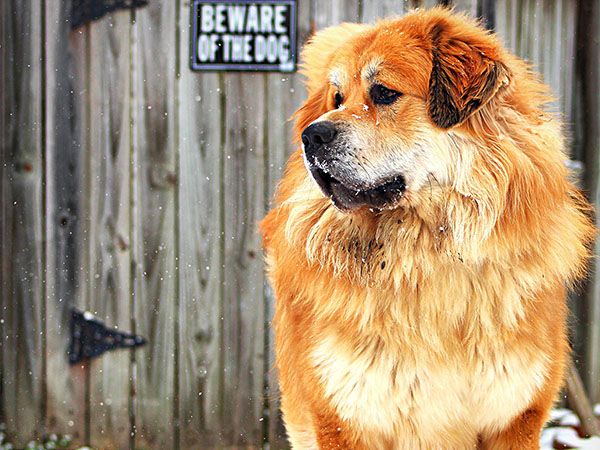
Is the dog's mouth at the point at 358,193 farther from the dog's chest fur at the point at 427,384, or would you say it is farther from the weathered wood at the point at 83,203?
the weathered wood at the point at 83,203

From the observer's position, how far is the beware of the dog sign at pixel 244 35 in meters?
2.73

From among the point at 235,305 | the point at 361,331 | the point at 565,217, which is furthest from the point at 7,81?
the point at 565,217

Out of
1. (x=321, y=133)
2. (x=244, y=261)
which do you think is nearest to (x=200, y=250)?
(x=244, y=261)

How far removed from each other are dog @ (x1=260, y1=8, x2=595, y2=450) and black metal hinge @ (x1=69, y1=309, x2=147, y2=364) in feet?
4.14

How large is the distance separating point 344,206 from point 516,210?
21.1 inches

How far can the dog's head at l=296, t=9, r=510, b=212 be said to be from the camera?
5.82 ft

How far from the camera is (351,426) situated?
6.30ft

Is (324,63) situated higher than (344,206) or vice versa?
(324,63)

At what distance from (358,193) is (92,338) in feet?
5.72

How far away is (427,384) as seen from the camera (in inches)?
72.7

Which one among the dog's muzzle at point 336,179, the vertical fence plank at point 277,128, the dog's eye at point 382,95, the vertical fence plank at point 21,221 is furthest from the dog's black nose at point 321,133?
the vertical fence plank at point 21,221

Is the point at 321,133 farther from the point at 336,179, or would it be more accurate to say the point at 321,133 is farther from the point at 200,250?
the point at 200,250

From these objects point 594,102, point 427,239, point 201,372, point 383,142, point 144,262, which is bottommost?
point 201,372

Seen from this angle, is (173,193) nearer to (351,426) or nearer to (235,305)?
(235,305)
